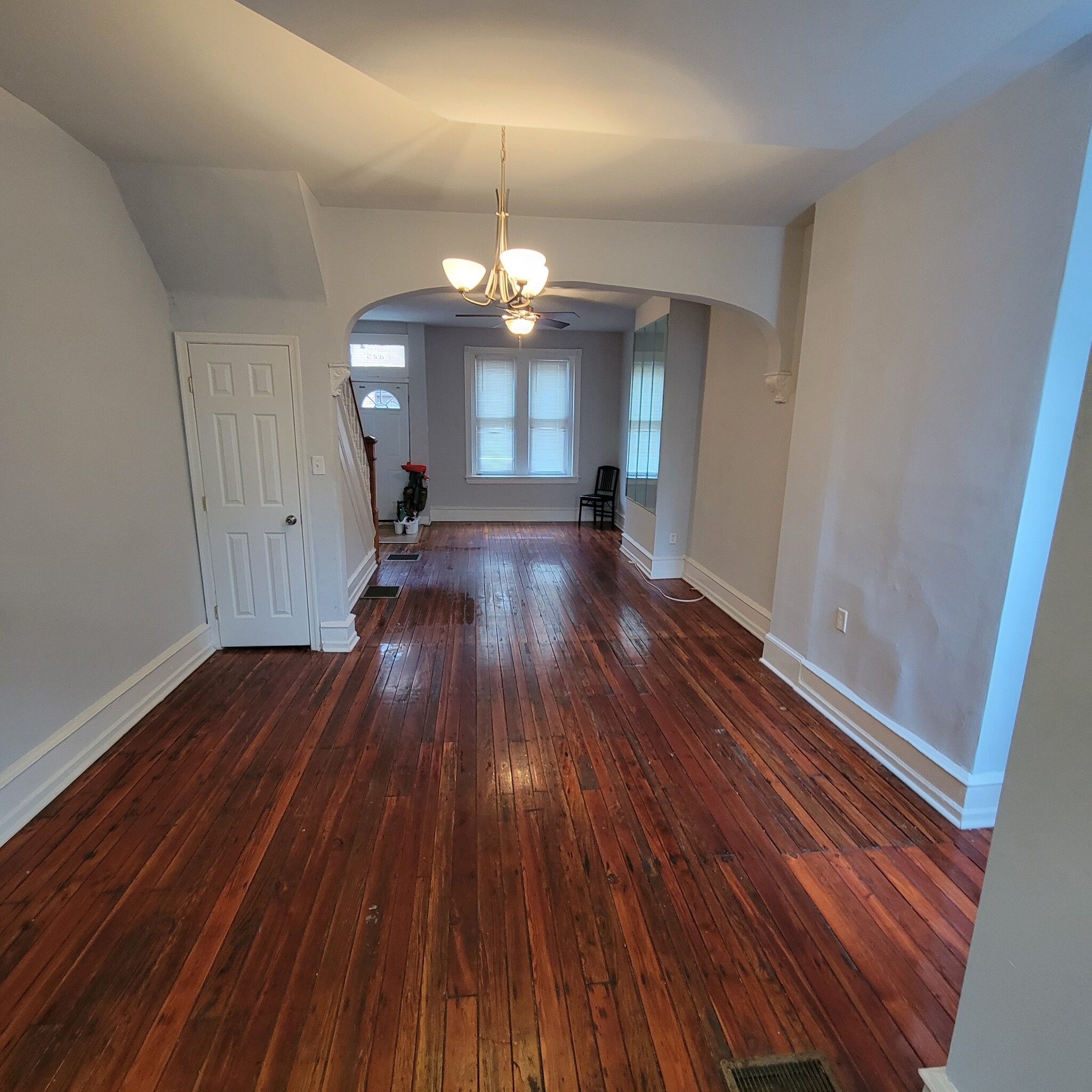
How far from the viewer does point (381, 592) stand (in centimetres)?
513

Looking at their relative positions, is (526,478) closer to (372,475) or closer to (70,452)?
(372,475)

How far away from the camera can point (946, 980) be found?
1.61 meters

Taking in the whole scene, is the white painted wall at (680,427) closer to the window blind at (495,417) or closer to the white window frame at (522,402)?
the white window frame at (522,402)

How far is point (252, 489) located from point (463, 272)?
206cm

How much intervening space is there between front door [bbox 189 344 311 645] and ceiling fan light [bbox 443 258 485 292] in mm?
1457

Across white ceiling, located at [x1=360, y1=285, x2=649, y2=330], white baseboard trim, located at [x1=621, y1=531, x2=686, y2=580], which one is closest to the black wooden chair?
white ceiling, located at [x1=360, y1=285, x2=649, y2=330]

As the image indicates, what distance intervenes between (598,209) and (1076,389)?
253 centimetres

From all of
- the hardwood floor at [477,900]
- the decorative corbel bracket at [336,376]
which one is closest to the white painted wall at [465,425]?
the decorative corbel bracket at [336,376]

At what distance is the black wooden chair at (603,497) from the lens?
27.2 ft

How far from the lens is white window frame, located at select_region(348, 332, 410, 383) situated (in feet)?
25.4

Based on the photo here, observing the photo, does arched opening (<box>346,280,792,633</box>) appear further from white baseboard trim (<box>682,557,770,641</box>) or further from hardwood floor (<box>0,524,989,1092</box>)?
hardwood floor (<box>0,524,989,1092</box>)

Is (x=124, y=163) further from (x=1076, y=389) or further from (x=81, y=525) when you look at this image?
(x=1076, y=389)

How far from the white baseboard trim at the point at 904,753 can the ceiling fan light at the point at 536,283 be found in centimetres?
256

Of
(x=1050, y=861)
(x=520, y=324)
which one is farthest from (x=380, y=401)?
(x=1050, y=861)
